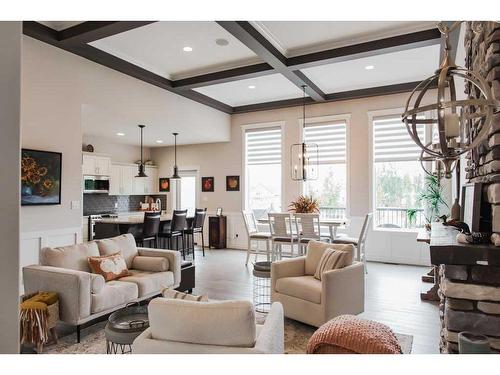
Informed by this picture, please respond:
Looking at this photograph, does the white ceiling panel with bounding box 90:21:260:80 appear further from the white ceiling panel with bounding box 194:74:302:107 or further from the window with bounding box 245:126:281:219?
the window with bounding box 245:126:281:219

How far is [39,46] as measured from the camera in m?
4.27

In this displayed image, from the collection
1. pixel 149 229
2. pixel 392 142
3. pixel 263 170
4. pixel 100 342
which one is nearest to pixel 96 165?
pixel 149 229

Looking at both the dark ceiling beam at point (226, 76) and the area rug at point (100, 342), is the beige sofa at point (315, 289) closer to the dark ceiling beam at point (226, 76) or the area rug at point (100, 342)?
the area rug at point (100, 342)

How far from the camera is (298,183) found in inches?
299

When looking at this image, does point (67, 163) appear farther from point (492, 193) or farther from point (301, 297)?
point (492, 193)

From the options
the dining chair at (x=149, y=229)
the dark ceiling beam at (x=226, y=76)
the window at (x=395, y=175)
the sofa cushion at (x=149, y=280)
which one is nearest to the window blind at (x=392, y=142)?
the window at (x=395, y=175)

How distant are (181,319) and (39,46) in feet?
13.8

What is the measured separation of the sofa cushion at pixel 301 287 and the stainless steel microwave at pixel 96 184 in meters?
6.41

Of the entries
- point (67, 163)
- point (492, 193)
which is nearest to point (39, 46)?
point (67, 163)

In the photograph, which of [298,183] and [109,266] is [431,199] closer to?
[298,183]

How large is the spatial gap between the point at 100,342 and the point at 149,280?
83 centimetres

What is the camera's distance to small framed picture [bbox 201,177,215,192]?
8875mm

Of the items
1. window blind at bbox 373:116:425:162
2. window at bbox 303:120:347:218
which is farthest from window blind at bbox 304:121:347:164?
window blind at bbox 373:116:425:162

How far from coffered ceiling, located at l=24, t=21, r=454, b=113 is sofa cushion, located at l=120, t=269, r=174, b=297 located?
2789 millimetres
